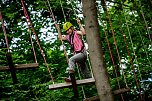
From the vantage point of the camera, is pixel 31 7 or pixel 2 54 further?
pixel 31 7

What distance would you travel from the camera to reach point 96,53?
378cm

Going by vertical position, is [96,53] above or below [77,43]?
below

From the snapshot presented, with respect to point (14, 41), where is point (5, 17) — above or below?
above

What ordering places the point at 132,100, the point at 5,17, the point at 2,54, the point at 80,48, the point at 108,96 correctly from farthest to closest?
the point at 132,100
the point at 5,17
the point at 2,54
the point at 80,48
the point at 108,96

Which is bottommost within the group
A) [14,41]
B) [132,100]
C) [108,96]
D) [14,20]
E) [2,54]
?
[132,100]

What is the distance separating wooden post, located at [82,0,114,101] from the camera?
12.2 feet

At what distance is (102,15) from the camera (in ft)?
23.3

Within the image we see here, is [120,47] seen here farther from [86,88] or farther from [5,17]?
[5,17]

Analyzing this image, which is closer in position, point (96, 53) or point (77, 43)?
point (96, 53)

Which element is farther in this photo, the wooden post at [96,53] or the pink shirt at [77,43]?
the pink shirt at [77,43]

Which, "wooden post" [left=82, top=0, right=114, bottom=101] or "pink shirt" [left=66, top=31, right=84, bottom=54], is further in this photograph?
"pink shirt" [left=66, top=31, right=84, bottom=54]

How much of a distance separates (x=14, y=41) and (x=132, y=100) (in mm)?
3440

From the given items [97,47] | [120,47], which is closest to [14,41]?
[120,47]

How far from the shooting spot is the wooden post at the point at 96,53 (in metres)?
3.72
